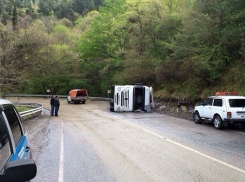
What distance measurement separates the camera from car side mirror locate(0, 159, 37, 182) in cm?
249

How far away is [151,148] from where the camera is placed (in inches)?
344

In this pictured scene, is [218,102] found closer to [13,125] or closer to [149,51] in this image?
[13,125]

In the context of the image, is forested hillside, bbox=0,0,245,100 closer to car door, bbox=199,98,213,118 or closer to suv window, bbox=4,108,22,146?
car door, bbox=199,98,213,118

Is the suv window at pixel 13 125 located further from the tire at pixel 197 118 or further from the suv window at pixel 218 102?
the tire at pixel 197 118

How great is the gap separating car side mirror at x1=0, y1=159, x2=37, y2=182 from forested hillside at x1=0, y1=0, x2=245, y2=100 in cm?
1529

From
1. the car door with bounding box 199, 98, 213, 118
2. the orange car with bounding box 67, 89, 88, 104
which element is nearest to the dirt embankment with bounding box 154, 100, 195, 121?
the car door with bounding box 199, 98, 213, 118

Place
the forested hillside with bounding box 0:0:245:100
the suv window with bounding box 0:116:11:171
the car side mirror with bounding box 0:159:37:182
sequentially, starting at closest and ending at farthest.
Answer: the car side mirror with bounding box 0:159:37:182
the suv window with bounding box 0:116:11:171
the forested hillside with bounding box 0:0:245:100

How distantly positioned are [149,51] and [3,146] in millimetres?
30195

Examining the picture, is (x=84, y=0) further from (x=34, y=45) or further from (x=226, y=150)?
(x=226, y=150)

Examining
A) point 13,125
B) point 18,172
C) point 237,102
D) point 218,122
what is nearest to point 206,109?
point 218,122

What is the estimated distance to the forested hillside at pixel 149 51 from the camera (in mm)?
19422

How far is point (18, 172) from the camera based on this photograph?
99.4 inches

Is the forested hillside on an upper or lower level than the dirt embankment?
upper

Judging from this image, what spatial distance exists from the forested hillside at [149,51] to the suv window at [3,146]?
15.0 meters
